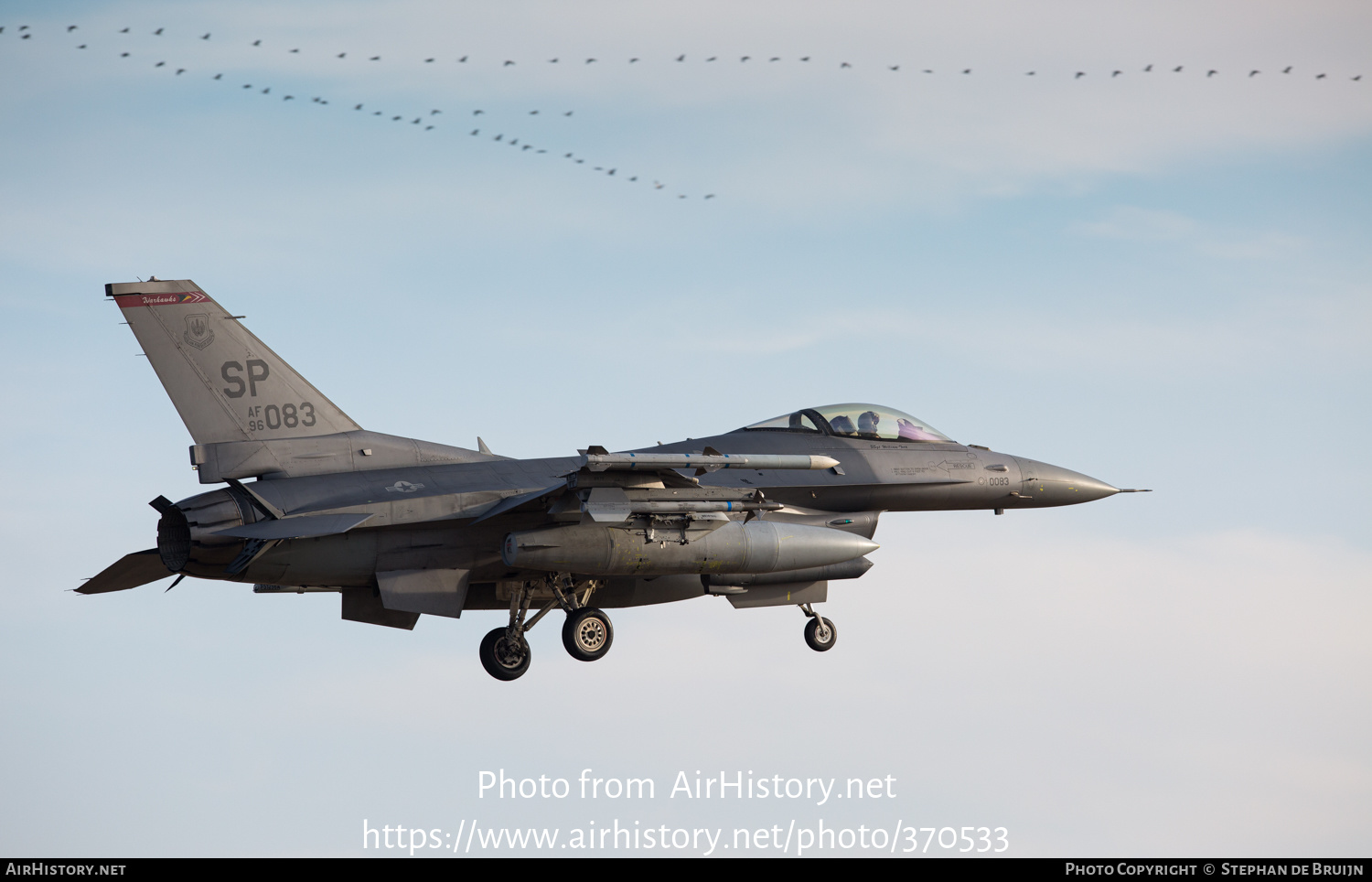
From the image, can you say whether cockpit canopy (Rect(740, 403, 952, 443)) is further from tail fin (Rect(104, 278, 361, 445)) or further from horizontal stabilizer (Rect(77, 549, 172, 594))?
horizontal stabilizer (Rect(77, 549, 172, 594))

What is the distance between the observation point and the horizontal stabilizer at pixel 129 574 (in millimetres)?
18422

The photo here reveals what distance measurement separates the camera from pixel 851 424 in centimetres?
2052

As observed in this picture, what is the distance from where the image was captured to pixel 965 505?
20719 millimetres

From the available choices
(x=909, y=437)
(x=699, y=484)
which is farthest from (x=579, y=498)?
(x=909, y=437)

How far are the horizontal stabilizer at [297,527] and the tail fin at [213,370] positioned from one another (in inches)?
50.0

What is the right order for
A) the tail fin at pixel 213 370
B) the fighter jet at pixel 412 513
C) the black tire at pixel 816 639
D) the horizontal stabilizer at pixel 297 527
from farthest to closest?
the black tire at pixel 816 639, the tail fin at pixel 213 370, the fighter jet at pixel 412 513, the horizontal stabilizer at pixel 297 527

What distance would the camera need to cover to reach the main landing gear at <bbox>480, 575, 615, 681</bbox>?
59.7ft

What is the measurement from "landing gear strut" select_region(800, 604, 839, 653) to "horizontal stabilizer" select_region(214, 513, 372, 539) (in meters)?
6.66

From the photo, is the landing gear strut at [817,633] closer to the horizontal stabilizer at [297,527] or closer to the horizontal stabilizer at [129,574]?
the horizontal stabilizer at [297,527]

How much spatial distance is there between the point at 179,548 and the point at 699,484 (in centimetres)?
590

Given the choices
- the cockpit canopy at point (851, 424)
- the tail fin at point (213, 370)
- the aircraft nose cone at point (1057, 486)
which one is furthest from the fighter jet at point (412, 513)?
the aircraft nose cone at point (1057, 486)

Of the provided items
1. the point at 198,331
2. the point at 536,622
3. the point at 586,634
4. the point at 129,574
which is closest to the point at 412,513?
the point at 536,622

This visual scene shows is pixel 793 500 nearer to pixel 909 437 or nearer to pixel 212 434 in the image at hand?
pixel 909 437

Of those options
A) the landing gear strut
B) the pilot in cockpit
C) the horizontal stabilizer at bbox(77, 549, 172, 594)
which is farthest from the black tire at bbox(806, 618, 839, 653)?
the horizontal stabilizer at bbox(77, 549, 172, 594)
